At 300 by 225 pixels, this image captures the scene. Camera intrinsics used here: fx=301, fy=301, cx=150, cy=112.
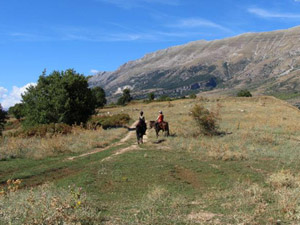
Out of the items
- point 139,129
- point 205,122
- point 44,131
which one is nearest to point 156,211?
point 139,129

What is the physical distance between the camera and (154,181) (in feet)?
43.5

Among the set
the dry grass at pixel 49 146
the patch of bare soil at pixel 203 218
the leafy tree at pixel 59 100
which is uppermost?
the leafy tree at pixel 59 100

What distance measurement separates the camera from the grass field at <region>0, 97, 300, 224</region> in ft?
25.9

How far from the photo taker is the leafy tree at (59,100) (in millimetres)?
36844

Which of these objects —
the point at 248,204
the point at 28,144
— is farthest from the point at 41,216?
the point at 28,144

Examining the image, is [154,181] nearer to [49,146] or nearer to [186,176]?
[186,176]

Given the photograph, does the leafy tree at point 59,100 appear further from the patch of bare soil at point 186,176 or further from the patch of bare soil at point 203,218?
the patch of bare soil at point 203,218

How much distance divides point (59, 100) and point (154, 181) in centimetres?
2630

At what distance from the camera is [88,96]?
1563 inches

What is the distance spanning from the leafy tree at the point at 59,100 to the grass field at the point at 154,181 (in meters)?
11.3

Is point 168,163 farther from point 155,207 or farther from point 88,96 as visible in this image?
point 88,96

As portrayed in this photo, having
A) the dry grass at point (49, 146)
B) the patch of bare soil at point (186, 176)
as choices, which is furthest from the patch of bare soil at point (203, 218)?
the dry grass at point (49, 146)

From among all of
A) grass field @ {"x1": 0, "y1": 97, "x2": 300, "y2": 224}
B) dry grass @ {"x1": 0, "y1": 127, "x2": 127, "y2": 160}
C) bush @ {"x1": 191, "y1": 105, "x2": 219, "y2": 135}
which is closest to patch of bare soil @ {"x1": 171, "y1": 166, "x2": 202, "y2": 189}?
grass field @ {"x1": 0, "y1": 97, "x2": 300, "y2": 224}

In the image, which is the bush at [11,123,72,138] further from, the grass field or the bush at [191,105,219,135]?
the bush at [191,105,219,135]
